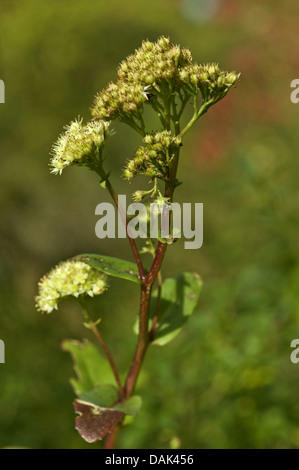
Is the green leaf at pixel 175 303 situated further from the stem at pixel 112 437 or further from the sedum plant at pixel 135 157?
the stem at pixel 112 437

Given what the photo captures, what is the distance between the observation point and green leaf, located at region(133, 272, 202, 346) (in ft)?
4.84

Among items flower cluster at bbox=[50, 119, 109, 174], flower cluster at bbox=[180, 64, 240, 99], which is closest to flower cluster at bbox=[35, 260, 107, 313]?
flower cluster at bbox=[50, 119, 109, 174]

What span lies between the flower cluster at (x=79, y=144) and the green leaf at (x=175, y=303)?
0.47m

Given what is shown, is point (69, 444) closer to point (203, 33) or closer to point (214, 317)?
point (214, 317)

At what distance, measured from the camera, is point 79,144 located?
128cm

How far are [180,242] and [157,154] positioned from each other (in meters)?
3.48

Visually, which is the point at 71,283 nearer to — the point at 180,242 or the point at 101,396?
the point at 101,396

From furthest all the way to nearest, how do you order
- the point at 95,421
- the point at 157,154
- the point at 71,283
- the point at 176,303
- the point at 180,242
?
the point at 180,242, the point at 176,303, the point at 71,283, the point at 95,421, the point at 157,154

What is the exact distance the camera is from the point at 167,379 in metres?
2.16

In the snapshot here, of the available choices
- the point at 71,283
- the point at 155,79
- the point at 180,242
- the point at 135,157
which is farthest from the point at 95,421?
the point at 180,242

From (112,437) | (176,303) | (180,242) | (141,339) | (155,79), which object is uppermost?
(180,242)

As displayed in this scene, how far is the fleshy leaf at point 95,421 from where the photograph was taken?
128cm

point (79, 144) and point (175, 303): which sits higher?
point (79, 144)

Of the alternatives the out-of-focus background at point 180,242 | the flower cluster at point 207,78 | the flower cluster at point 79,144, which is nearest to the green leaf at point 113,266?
the flower cluster at point 79,144
